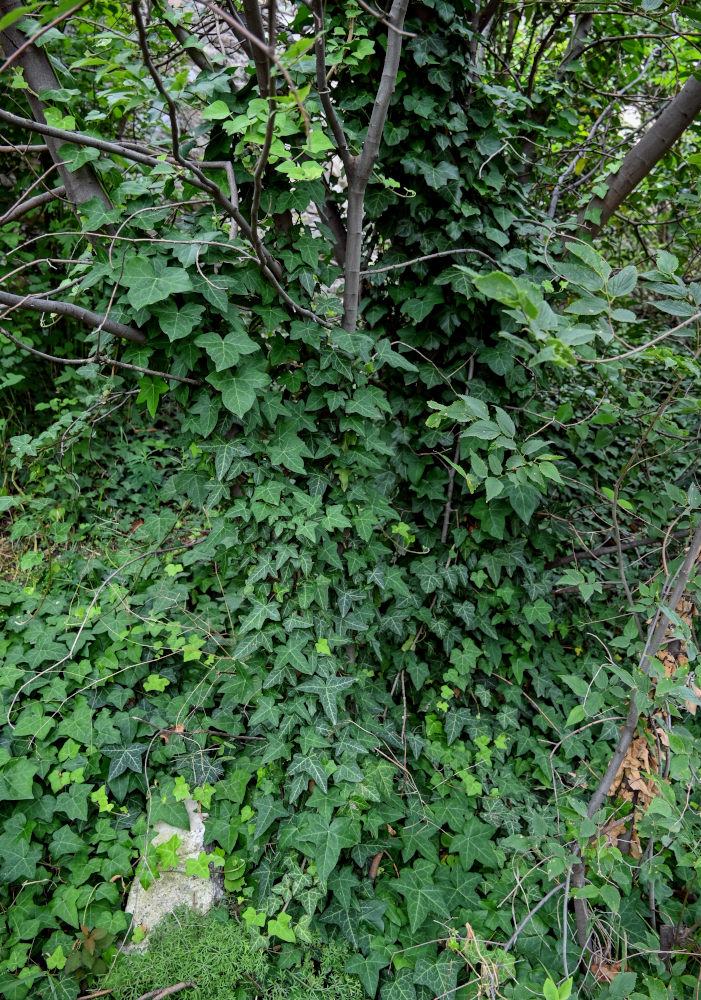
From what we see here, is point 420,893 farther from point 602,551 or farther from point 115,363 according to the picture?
point 115,363

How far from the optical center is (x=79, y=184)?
73.8 inches

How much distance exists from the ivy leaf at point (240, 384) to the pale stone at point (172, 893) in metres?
1.57

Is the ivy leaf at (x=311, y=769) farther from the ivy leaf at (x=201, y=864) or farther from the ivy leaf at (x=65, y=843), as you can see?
the ivy leaf at (x=65, y=843)

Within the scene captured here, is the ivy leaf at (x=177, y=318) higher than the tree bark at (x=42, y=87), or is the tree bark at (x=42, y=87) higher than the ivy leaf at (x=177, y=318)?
the tree bark at (x=42, y=87)

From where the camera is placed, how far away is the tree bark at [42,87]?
1.73m

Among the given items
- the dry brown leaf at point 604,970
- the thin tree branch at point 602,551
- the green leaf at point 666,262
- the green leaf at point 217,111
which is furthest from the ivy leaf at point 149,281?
the dry brown leaf at point 604,970

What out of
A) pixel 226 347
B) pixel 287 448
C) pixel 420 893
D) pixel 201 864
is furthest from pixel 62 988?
pixel 226 347

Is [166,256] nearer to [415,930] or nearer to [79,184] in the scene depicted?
[79,184]

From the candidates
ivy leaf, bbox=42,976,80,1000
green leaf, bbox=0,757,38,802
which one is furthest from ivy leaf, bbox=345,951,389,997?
green leaf, bbox=0,757,38,802

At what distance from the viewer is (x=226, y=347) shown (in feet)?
6.17

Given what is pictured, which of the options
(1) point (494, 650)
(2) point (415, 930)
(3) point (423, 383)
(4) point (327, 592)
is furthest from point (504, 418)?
(2) point (415, 930)

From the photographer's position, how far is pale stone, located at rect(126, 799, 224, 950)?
2027 mm

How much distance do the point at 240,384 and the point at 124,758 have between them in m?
1.45

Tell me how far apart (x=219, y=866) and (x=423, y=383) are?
79.9 inches
